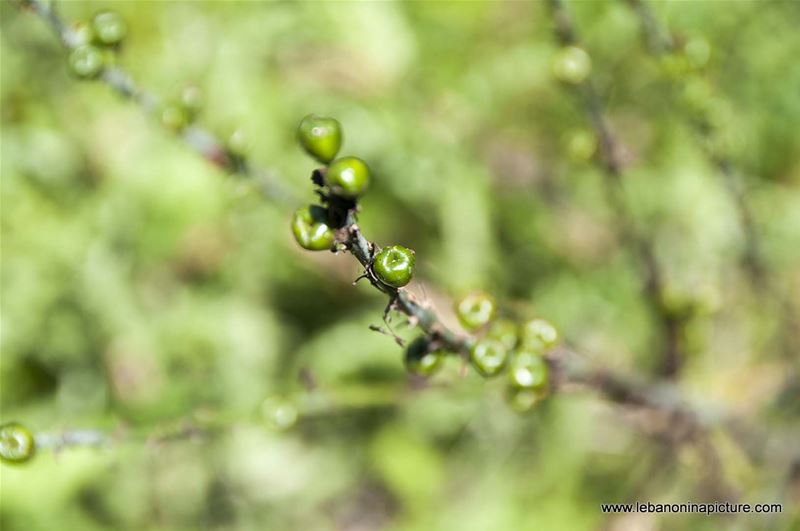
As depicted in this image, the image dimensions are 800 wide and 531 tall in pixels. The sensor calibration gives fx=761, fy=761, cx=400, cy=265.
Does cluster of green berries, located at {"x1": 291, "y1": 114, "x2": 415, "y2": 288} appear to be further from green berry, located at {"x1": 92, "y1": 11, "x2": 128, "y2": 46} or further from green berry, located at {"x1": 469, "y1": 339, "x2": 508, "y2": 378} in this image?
green berry, located at {"x1": 92, "y1": 11, "x2": 128, "y2": 46}

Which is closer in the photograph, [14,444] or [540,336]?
[14,444]

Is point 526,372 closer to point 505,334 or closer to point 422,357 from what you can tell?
point 505,334

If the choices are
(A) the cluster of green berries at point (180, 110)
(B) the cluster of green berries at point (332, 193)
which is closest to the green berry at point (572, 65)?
(A) the cluster of green berries at point (180, 110)

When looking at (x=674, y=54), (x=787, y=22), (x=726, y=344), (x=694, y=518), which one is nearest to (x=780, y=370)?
(x=726, y=344)

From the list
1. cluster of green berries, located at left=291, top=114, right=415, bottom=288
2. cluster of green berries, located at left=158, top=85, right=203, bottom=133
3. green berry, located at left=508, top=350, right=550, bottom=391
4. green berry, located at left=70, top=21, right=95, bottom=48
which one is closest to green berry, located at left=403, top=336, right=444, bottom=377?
green berry, located at left=508, top=350, right=550, bottom=391

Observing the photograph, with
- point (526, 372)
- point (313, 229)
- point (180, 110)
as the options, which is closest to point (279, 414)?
point (526, 372)

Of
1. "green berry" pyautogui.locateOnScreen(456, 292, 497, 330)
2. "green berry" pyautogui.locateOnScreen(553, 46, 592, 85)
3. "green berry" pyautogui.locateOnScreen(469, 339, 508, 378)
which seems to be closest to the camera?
"green berry" pyautogui.locateOnScreen(469, 339, 508, 378)
